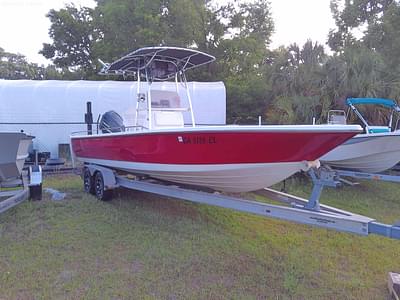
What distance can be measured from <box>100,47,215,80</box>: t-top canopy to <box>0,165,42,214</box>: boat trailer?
85.8 inches

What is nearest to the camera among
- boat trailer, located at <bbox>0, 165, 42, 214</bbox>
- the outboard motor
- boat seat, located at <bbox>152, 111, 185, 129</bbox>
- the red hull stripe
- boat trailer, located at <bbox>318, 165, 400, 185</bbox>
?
the red hull stripe

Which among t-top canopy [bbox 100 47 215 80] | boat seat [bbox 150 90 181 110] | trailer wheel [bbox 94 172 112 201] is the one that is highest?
t-top canopy [bbox 100 47 215 80]

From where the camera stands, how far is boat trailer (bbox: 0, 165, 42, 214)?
15.8 ft

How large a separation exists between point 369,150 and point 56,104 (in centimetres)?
914

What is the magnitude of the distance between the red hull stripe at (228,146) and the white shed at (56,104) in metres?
6.35

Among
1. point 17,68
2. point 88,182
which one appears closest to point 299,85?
point 88,182

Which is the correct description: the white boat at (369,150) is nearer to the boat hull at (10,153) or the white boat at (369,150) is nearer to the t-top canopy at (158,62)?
the t-top canopy at (158,62)

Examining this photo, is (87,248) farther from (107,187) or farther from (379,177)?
(379,177)

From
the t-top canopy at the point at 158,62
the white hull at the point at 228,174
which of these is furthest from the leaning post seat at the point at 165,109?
the white hull at the point at 228,174

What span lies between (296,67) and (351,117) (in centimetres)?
262

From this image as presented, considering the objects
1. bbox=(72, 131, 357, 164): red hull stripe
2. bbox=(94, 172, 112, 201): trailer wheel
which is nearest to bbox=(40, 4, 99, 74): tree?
bbox=(94, 172, 112, 201): trailer wheel

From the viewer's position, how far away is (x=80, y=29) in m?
21.7

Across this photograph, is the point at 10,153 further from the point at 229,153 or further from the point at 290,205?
the point at 290,205

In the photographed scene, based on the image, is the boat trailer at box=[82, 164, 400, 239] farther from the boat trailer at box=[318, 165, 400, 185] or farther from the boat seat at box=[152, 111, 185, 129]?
the boat seat at box=[152, 111, 185, 129]
